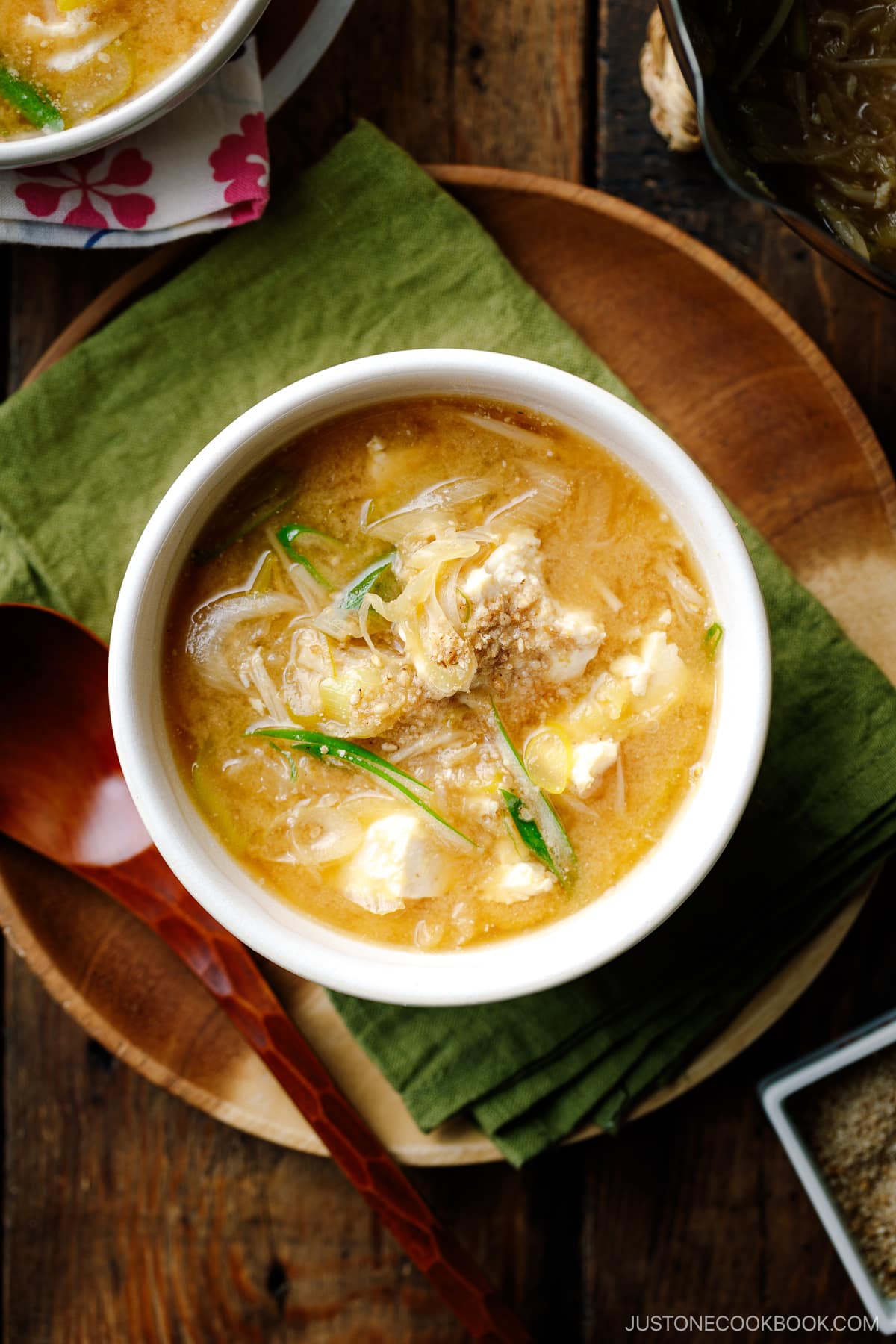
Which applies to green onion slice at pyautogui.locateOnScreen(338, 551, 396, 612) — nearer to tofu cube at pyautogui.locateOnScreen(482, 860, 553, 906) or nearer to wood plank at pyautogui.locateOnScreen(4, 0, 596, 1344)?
tofu cube at pyautogui.locateOnScreen(482, 860, 553, 906)

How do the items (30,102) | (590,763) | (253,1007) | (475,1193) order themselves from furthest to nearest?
(475,1193), (253,1007), (30,102), (590,763)

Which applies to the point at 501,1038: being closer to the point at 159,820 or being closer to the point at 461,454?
the point at 159,820

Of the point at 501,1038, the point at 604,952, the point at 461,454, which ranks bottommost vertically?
the point at 501,1038

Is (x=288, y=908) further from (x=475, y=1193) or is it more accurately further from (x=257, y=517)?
(x=475, y=1193)

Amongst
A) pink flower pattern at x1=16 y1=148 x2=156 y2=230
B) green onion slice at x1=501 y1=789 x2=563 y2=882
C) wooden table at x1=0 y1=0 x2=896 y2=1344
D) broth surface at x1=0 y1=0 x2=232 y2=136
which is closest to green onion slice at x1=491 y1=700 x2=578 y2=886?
green onion slice at x1=501 y1=789 x2=563 y2=882

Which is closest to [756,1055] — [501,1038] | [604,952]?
[501,1038]

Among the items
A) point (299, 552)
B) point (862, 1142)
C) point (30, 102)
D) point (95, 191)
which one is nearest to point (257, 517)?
point (299, 552)

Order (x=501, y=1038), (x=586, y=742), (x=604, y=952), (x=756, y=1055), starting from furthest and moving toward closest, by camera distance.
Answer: (x=756, y=1055) → (x=501, y=1038) → (x=586, y=742) → (x=604, y=952)
